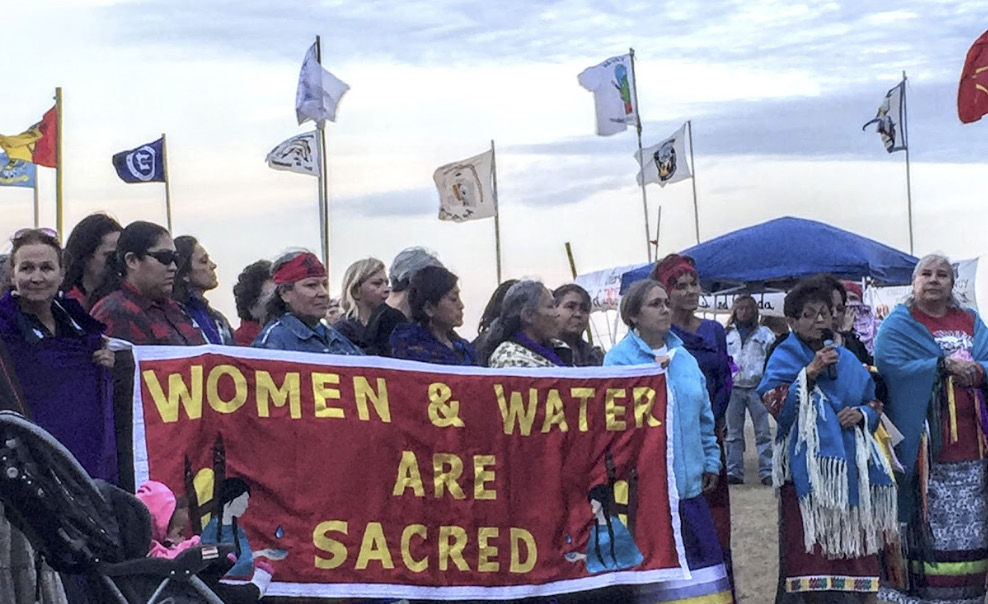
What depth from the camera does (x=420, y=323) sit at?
6801mm

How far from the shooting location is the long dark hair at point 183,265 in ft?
23.7

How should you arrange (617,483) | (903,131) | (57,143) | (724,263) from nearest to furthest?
1. (617,483)
2. (724,263)
3. (57,143)
4. (903,131)

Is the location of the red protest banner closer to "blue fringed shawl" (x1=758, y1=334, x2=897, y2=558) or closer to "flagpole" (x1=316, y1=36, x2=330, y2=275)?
"blue fringed shawl" (x1=758, y1=334, x2=897, y2=558)

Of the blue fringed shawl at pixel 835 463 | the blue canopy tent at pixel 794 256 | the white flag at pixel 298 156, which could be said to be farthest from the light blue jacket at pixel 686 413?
the white flag at pixel 298 156

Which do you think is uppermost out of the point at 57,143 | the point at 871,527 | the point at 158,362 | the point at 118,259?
the point at 57,143

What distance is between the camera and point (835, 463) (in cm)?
706

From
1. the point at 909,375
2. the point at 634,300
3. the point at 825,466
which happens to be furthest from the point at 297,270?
the point at 909,375

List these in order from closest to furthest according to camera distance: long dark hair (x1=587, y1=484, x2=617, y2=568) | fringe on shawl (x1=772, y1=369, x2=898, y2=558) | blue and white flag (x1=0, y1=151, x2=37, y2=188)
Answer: long dark hair (x1=587, y1=484, x2=617, y2=568)
fringe on shawl (x1=772, y1=369, x2=898, y2=558)
blue and white flag (x1=0, y1=151, x2=37, y2=188)

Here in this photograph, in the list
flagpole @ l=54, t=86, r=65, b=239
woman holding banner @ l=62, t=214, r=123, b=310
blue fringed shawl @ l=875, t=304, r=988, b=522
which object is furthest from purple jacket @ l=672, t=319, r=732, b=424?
flagpole @ l=54, t=86, r=65, b=239

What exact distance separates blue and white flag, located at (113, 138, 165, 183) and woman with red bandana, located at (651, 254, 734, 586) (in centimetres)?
1245

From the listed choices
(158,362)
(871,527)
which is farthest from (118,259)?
(871,527)

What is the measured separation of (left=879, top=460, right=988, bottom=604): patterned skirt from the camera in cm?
768

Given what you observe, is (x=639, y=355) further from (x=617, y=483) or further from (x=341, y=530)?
(x=341, y=530)

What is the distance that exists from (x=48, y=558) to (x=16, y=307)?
180 cm
